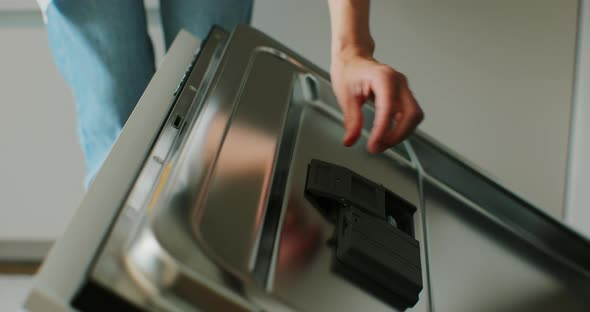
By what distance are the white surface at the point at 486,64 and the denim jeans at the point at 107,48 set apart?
269 mm

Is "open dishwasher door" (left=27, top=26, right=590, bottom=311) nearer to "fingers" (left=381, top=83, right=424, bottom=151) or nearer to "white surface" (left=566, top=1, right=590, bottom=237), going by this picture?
"fingers" (left=381, top=83, right=424, bottom=151)

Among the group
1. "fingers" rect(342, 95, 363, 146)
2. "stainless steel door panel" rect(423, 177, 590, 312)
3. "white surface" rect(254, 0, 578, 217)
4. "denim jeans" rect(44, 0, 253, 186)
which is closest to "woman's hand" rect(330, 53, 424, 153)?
"fingers" rect(342, 95, 363, 146)

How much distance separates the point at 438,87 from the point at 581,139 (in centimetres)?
26

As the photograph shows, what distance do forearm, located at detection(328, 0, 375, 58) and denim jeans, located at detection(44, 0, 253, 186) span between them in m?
0.23

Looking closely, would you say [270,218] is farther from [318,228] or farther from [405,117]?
A: [405,117]

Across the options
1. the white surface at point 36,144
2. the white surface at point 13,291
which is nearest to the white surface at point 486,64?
the white surface at point 36,144

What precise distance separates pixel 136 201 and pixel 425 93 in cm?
77

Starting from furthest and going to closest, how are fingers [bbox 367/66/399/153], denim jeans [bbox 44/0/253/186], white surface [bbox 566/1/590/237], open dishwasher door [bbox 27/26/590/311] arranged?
white surface [bbox 566/1/590/237] → denim jeans [bbox 44/0/253/186] → fingers [bbox 367/66/399/153] → open dishwasher door [bbox 27/26/590/311]

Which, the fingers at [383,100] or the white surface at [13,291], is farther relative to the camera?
the white surface at [13,291]

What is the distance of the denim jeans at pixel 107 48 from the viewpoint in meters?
0.72

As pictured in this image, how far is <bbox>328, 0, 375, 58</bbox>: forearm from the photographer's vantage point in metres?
0.62

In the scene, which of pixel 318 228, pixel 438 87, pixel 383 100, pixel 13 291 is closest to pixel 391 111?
pixel 383 100

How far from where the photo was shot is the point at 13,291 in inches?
44.3

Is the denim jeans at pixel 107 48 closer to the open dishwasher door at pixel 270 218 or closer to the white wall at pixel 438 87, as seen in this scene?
→ the open dishwasher door at pixel 270 218
